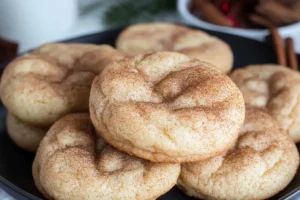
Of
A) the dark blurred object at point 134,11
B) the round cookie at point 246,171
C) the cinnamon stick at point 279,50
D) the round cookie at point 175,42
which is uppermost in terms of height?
the round cookie at point 175,42

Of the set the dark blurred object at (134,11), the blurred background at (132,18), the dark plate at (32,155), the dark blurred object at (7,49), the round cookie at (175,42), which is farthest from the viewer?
the dark blurred object at (134,11)

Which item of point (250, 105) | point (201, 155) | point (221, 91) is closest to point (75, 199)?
point (201, 155)

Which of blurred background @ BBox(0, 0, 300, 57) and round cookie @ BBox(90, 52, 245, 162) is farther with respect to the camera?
blurred background @ BBox(0, 0, 300, 57)

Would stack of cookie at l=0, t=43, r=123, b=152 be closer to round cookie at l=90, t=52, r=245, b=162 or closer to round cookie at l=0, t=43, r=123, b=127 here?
round cookie at l=0, t=43, r=123, b=127

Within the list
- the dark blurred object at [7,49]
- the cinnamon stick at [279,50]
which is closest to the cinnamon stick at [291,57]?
the cinnamon stick at [279,50]

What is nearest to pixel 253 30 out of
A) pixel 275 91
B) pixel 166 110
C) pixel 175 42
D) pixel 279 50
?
pixel 279 50

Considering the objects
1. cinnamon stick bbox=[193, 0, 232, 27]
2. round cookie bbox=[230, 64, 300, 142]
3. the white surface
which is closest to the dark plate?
round cookie bbox=[230, 64, 300, 142]

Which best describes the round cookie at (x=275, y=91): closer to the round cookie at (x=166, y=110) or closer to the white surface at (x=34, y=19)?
the round cookie at (x=166, y=110)
